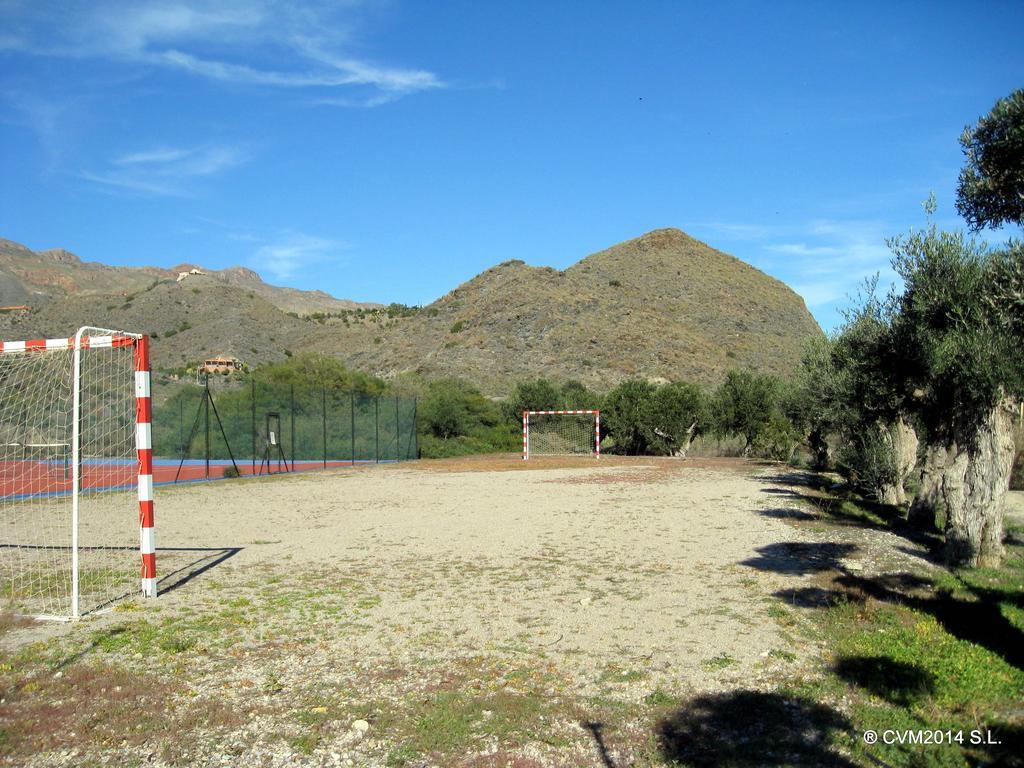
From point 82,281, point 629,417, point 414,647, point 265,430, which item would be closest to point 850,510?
point 414,647

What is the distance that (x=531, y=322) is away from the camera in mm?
63875

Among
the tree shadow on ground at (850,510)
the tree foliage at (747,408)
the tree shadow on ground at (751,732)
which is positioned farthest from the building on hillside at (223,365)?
the tree shadow on ground at (751,732)

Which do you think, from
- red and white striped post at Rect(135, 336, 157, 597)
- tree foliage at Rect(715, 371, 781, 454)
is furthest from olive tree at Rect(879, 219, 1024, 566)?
tree foliage at Rect(715, 371, 781, 454)

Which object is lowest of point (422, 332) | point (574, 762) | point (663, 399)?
point (574, 762)

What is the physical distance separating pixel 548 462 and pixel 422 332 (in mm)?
39155

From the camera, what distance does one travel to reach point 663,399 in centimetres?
3397

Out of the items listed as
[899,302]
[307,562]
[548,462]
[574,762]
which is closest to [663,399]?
[548,462]

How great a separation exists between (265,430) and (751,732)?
2394cm

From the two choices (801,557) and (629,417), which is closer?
(801,557)

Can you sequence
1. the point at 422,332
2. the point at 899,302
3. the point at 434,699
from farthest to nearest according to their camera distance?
the point at 422,332
the point at 899,302
the point at 434,699

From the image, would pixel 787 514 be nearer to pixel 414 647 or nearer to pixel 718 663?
pixel 718 663

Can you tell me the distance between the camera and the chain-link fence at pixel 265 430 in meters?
24.8

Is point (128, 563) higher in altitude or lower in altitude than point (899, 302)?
lower

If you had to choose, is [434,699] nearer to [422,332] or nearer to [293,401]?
[293,401]
